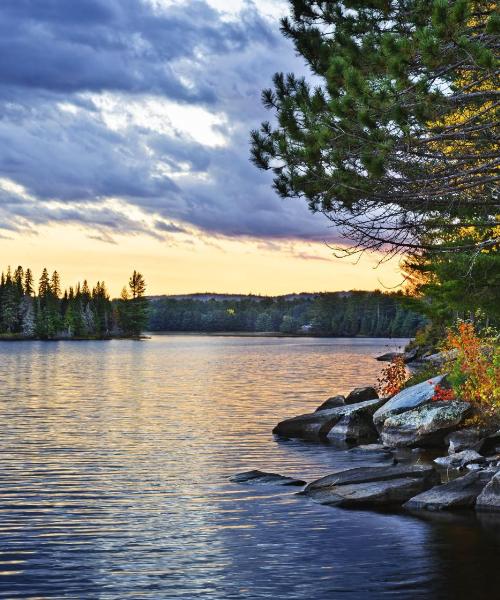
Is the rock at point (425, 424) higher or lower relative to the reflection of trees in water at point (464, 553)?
higher

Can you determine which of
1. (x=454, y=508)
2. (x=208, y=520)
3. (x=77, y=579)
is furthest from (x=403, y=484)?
(x=77, y=579)

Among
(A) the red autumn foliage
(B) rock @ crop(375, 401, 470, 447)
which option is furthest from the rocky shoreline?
(A) the red autumn foliage

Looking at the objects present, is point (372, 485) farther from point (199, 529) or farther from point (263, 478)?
point (199, 529)

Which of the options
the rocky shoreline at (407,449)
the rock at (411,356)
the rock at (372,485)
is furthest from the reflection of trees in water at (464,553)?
the rock at (411,356)

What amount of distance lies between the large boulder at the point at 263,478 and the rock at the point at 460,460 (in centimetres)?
352

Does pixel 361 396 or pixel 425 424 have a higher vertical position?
pixel 361 396

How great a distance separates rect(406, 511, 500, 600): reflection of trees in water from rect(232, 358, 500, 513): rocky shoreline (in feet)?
2.13

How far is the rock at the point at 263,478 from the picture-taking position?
1986 centimetres

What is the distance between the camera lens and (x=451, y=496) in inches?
648

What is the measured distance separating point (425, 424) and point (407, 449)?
Result: 90cm

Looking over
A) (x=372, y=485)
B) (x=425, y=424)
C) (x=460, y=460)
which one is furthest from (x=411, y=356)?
(x=372, y=485)

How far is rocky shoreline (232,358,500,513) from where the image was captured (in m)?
16.8

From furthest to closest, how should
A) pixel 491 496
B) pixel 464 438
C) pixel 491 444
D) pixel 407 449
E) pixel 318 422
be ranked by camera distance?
pixel 318 422 → pixel 407 449 → pixel 464 438 → pixel 491 444 → pixel 491 496

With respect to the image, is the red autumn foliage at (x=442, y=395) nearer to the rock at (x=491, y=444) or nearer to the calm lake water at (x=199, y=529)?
the calm lake water at (x=199, y=529)
